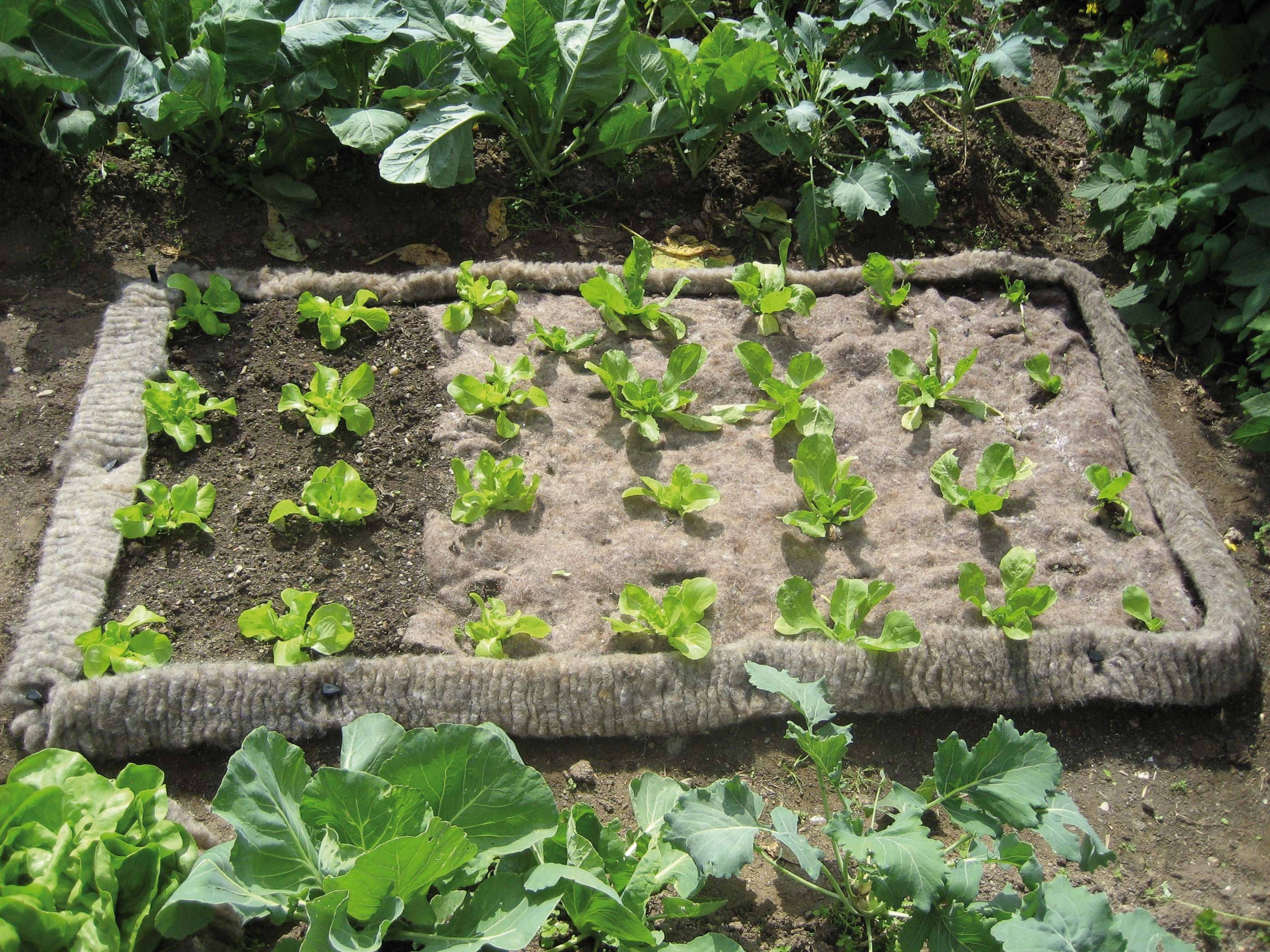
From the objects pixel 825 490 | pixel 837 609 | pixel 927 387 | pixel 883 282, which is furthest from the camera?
pixel 883 282

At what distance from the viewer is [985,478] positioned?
2.70 meters

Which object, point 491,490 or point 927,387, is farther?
point 927,387

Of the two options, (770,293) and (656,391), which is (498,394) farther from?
(770,293)

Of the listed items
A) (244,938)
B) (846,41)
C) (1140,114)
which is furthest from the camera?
(846,41)

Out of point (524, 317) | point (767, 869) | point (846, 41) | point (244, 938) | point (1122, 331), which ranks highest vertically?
point (846, 41)

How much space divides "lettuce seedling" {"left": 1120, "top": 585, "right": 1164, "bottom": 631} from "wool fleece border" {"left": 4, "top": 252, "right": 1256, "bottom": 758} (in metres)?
0.04

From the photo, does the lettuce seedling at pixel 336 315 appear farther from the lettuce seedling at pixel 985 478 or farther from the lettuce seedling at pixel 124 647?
the lettuce seedling at pixel 985 478

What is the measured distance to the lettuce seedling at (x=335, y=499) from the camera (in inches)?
100

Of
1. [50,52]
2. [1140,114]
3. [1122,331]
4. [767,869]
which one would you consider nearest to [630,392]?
[767,869]

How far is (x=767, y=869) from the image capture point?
214 cm

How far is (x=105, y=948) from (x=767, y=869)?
1204mm

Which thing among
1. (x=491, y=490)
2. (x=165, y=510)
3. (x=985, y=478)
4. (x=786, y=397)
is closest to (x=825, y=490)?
(x=786, y=397)

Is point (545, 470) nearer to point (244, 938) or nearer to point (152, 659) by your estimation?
point (152, 659)

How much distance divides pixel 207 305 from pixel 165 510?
2.36 ft
